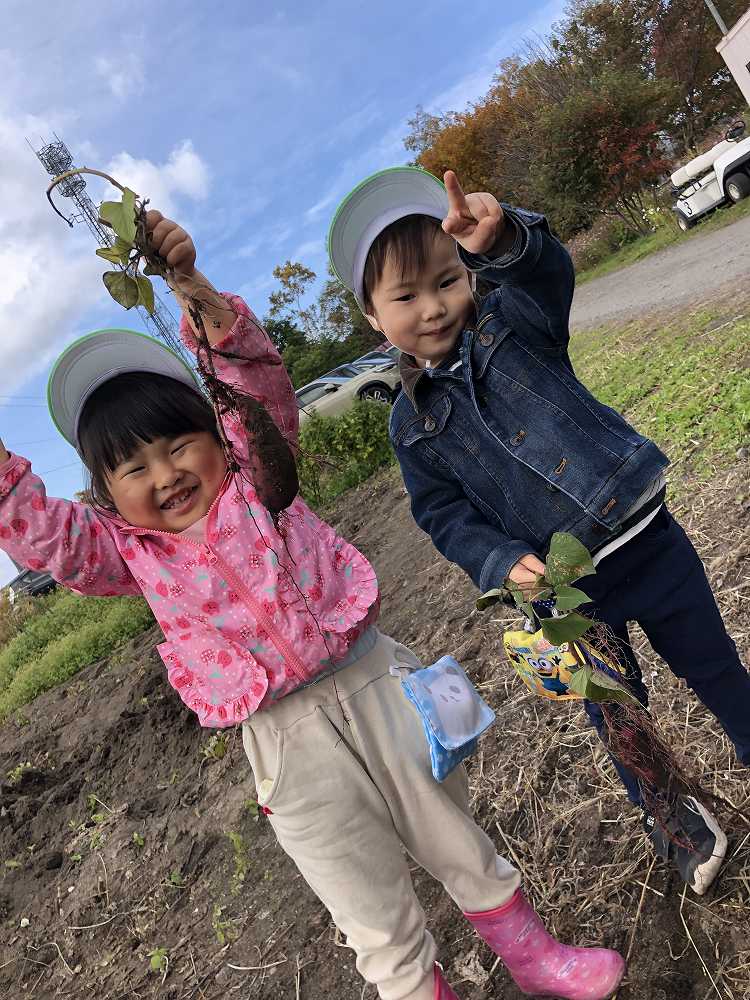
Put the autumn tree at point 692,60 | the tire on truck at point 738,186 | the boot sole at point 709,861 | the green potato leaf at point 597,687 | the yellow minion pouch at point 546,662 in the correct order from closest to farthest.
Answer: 1. the green potato leaf at point 597,687
2. the yellow minion pouch at point 546,662
3. the boot sole at point 709,861
4. the tire on truck at point 738,186
5. the autumn tree at point 692,60

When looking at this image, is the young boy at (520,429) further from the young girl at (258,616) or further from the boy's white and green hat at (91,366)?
the boy's white and green hat at (91,366)

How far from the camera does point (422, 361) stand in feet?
5.91

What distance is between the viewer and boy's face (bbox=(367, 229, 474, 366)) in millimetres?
1675

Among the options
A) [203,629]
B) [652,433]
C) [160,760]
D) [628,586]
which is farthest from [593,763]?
[160,760]

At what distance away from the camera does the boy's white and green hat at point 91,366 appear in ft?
5.31

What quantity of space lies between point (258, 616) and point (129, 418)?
0.52 meters

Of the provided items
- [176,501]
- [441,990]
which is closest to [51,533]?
[176,501]

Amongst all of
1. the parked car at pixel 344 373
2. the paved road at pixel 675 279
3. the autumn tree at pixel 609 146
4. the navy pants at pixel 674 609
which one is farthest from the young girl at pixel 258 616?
the autumn tree at pixel 609 146

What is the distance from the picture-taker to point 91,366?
5.36 feet

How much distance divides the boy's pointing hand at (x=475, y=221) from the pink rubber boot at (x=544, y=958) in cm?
148

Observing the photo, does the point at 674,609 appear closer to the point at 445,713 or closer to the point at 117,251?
the point at 445,713

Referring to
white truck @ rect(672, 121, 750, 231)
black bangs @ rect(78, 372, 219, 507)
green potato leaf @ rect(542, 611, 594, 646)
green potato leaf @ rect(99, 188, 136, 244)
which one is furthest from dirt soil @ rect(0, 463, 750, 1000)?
white truck @ rect(672, 121, 750, 231)

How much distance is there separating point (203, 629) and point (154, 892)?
226 centimetres

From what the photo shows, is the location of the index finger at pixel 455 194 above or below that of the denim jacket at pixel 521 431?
above
